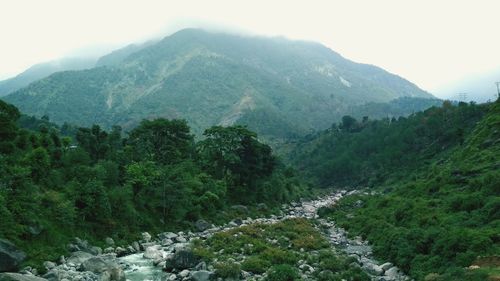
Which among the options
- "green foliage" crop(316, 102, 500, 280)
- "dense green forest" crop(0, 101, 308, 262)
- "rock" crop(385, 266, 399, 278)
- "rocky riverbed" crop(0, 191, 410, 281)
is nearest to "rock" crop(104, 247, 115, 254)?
"rocky riverbed" crop(0, 191, 410, 281)

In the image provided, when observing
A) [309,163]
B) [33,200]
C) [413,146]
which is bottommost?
[309,163]

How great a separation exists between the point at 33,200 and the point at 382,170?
103m

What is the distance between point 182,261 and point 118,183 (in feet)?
75.2

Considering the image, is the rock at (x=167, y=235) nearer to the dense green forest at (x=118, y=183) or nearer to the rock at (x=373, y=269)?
the dense green forest at (x=118, y=183)

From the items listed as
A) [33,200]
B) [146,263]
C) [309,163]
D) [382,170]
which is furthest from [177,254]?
[309,163]

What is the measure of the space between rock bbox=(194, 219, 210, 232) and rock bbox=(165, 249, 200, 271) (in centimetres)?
2123

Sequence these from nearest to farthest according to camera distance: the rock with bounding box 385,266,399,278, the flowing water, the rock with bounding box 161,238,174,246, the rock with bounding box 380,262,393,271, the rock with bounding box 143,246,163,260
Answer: the rock with bounding box 385,266,399,278 → the flowing water → the rock with bounding box 380,262,393,271 → the rock with bounding box 143,246,163,260 → the rock with bounding box 161,238,174,246

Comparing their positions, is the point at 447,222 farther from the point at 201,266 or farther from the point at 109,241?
the point at 109,241

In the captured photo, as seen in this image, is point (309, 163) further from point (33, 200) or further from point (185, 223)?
point (33, 200)

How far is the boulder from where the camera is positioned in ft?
90.6

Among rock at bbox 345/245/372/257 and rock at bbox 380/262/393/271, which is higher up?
rock at bbox 380/262/393/271

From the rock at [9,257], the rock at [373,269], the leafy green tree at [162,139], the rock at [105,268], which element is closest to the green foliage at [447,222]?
the rock at [373,269]

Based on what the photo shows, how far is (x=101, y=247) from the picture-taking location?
38.8 metres

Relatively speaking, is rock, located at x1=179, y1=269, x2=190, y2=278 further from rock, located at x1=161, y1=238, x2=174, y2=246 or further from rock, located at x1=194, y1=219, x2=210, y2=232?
rock, located at x1=194, y1=219, x2=210, y2=232
